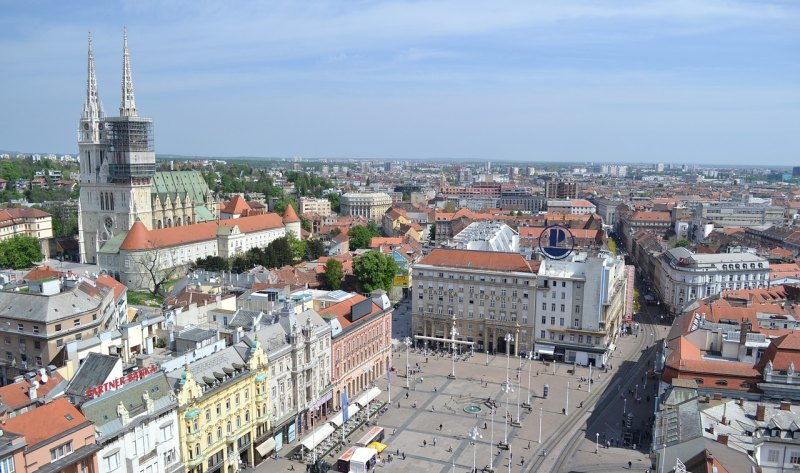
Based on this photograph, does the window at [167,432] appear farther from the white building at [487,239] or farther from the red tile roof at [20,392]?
the white building at [487,239]

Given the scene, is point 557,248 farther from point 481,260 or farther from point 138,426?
point 138,426

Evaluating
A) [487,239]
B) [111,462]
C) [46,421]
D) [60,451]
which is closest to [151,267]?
[487,239]

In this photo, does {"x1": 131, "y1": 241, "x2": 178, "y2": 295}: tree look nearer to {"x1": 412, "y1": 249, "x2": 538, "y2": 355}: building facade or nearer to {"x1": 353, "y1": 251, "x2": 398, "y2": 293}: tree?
{"x1": 353, "y1": 251, "x2": 398, "y2": 293}: tree

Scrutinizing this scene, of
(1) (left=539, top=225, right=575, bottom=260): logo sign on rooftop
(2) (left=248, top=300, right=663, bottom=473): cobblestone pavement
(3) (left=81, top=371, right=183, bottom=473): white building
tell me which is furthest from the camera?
(1) (left=539, top=225, right=575, bottom=260): logo sign on rooftop

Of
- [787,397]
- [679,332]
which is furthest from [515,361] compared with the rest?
[787,397]

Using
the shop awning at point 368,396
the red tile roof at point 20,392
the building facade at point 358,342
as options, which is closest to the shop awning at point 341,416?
the shop awning at point 368,396

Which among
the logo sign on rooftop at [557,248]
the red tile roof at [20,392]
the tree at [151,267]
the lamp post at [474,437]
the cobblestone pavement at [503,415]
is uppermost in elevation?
the logo sign on rooftop at [557,248]

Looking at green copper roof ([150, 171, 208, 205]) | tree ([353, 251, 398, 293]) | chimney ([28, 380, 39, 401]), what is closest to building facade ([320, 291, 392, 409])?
tree ([353, 251, 398, 293])

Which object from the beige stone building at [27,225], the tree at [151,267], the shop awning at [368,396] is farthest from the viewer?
the beige stone building at [27,225]
